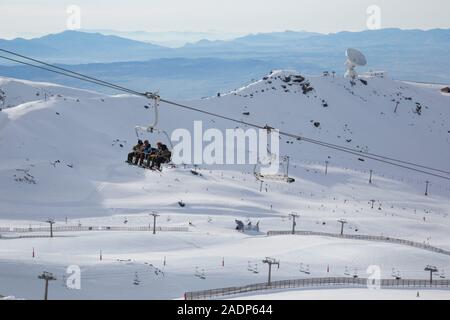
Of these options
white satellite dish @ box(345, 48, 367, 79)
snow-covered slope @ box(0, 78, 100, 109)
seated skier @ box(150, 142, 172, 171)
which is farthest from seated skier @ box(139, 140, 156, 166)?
white satellite dish @ box(345, 48, 367, 79)

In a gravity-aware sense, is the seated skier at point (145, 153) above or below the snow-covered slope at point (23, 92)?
above

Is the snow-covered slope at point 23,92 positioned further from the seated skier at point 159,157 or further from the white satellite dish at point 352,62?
the seated skier at point 159,157

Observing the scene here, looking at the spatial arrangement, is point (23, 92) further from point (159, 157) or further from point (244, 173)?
point (159, 157)

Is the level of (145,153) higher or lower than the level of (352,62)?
lower

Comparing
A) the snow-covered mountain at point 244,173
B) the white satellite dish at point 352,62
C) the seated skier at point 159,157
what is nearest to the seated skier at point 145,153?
the seated skier at point 159,157

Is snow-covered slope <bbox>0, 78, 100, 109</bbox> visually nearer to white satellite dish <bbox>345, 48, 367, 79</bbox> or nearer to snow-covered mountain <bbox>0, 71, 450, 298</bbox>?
snow-covered mountain <bbox>0, 71, 450, 298</bbox>

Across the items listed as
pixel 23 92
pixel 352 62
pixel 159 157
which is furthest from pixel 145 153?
pixel 352 62

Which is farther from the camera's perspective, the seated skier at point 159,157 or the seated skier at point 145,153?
the seated skier at point 145,153

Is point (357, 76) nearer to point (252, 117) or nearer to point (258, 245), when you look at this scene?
point (252, 117)
